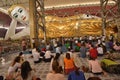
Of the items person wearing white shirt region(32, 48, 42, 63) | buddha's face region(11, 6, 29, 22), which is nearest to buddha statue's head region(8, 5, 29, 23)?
buddha's face region(11, 6, 29, 22)

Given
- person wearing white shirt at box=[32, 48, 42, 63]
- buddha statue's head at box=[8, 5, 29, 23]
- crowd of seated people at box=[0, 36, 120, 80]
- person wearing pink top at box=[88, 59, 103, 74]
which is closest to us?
crowd of seated people at box=[0, 36, 120, 80]

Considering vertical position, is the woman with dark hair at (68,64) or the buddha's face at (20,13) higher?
the buddha's face at (20,13)

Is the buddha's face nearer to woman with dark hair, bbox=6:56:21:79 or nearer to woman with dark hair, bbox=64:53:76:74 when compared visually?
woman with dark hair, bbox=64:53:76:74

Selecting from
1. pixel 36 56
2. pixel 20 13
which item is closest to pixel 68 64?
pixel 36 56

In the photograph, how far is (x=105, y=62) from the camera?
6.13m

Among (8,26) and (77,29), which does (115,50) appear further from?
(8,26)

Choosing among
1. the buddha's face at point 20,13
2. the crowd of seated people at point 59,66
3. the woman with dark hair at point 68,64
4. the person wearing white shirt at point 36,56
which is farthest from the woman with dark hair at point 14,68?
the buddha's face at point 20,13

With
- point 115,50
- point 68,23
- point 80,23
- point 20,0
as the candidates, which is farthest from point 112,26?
point 20,0

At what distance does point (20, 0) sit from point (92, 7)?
24.2 feet

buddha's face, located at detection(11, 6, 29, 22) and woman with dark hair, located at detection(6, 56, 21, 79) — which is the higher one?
buddha's face, located at detection(11, 6, 29, 22)

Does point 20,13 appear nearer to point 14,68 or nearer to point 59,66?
point 14,68

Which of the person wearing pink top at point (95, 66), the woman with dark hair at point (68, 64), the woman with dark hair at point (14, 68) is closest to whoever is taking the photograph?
the woman with dark hair at point (14, 68)

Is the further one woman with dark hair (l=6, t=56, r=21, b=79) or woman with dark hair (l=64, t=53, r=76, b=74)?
woman with dark hair (l=64, t=53, r=76, b=74)

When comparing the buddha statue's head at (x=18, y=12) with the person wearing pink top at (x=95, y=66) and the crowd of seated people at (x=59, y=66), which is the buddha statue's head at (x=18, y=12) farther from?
the person wearing pink top at (x=95, y=66)
